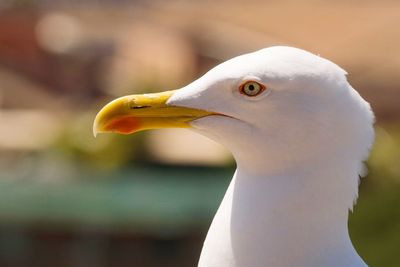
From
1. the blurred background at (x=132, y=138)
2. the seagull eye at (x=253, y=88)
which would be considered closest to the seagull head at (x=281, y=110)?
the seagull eye at (x=253, y=88)

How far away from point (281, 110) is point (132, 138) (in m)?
9.20

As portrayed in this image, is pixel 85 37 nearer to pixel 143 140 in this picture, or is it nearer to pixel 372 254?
pixel 143 140

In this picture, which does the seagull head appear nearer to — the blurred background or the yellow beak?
the yellow beak

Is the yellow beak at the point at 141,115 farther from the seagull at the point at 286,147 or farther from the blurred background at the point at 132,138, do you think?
the blurred background at the point at 132,138

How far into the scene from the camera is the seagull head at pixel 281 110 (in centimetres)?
295

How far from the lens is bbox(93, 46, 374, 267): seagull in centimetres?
296

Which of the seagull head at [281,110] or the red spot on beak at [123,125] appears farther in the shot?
the red spot on beak at [123,125]

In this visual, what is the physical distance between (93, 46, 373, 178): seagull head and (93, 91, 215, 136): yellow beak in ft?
0.17

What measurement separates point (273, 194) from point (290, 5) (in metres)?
18.0

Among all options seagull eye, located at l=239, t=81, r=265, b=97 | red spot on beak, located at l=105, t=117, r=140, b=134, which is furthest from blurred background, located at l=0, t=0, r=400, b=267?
seagull eye, located at l=239, t=81, r=265, b=97

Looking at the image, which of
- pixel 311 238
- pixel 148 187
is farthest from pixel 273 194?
pixel 148 187

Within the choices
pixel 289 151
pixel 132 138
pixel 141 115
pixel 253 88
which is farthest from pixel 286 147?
pixel 132 138

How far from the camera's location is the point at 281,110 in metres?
2.96

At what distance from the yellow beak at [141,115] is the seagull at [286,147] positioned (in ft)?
0.08
